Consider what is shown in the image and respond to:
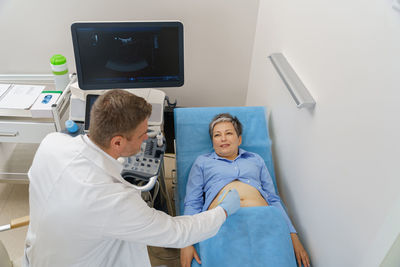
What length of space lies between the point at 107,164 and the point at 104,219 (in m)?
0.21

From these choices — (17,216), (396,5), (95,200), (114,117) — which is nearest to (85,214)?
(95,200)

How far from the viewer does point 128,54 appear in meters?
1.78

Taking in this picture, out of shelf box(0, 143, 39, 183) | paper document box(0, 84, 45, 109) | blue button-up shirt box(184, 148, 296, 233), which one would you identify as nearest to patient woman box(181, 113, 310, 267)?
blue button-up shirt box(184, 148, 296, 233)

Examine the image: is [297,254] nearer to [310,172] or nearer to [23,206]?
[310,172]

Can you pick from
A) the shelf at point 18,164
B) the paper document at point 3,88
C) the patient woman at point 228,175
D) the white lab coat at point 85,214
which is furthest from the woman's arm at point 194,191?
the paper document at point 3,88

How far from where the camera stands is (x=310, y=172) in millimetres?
1703

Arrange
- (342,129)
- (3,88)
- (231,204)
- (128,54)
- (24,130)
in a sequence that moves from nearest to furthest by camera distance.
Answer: (342,129), (231,204), (128,54), (24,130), (3,88)

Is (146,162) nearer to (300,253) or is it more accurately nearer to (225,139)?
(225,139)

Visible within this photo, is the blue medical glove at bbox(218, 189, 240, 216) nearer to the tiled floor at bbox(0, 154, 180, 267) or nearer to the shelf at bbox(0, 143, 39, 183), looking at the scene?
the tiled floor at bbox(0, 154, 180, 267)

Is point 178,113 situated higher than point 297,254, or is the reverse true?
point 178,113

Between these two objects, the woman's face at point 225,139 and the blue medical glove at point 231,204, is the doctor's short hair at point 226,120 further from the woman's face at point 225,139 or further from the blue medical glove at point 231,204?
the blue medical glove at point 231,204

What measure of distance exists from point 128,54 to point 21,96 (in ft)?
2.69

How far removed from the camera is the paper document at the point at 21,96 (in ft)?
6.56

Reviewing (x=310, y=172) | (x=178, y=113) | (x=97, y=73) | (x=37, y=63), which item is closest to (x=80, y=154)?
(x=97, y=73)
